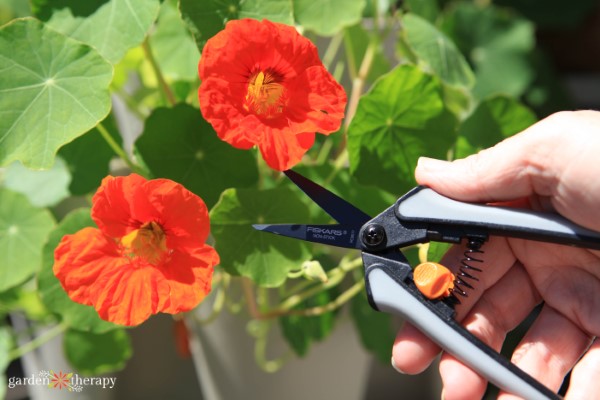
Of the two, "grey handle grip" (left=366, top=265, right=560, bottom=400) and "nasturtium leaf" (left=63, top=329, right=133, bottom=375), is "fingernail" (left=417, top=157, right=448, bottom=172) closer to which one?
"grey handle grip" (left=366, top=265, right=560, bottom=400)

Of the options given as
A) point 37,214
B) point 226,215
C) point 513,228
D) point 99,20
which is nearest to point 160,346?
point 37,214

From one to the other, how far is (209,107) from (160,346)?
616mm

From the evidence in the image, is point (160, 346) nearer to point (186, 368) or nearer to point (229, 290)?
point (186, 368)

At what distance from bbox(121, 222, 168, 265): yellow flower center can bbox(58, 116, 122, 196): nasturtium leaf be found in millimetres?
164

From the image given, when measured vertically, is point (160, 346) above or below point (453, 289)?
below

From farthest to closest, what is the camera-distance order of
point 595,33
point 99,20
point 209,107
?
1. point 595,33
2. point 99,20
3. point 209,107

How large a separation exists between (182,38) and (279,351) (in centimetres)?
45

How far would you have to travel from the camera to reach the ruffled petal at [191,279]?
589 mm

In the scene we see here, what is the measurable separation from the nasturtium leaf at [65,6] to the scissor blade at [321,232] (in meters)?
0.29

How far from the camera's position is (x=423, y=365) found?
0.62m

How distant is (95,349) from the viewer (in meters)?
0.82

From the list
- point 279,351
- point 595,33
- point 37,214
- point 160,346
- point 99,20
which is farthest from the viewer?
point 595,33

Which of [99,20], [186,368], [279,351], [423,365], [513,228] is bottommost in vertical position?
[186,368]

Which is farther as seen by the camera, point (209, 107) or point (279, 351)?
point (279, 351)
